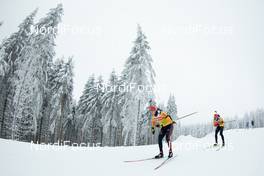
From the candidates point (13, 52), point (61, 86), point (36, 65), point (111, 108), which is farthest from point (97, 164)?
point (111, 108)

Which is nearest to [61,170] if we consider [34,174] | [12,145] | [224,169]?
[34,174]

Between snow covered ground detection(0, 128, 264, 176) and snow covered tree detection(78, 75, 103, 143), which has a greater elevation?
snow covered tree detection(78, 75, 103, 143)

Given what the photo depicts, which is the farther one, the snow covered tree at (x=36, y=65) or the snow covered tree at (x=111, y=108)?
the snow covered tree at (x=111, y=108)

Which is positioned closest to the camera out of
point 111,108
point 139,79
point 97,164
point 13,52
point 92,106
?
point 97,164

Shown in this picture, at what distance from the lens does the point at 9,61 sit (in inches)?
798

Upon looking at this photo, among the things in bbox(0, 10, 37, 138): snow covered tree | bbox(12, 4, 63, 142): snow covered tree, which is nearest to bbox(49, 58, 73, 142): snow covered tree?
bbox(12, 4, 63, 142): snow covered tree

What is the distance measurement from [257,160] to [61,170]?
273 inches

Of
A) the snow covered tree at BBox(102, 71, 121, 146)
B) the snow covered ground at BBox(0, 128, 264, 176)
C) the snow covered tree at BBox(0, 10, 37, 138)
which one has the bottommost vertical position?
the snow covered ground at BBox(0, 128, 264, 176)

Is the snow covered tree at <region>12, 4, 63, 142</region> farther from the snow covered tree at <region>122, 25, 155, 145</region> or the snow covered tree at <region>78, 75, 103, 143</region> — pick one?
the snow covered tree at <region>78, 75, 103, 143</region>

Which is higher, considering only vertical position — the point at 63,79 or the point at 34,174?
the point at 63,79

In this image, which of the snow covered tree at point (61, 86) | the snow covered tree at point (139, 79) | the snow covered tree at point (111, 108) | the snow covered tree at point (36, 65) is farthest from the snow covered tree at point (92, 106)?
the snow covered tree at point (36, 65)

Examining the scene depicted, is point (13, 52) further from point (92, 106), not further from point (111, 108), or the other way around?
point (111, 108)

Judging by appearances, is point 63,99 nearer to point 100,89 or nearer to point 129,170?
point 100,89

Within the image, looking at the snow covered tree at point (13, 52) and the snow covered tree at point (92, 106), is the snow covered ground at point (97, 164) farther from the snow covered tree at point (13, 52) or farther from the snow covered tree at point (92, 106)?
the snow covered tree at point (92, 106)
